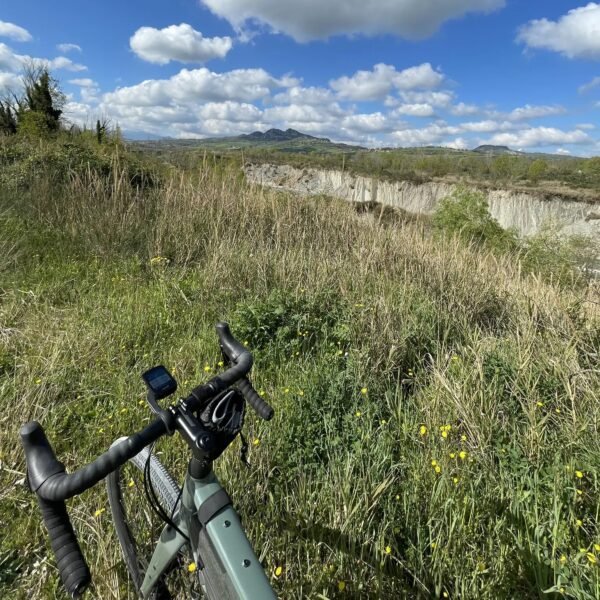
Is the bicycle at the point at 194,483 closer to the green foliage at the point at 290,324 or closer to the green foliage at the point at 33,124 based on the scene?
the green foliage at the point at 290,324

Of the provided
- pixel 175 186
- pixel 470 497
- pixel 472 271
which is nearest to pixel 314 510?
pixel 470 497

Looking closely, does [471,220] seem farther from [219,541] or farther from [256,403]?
[219,541]

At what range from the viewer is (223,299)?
156 inches

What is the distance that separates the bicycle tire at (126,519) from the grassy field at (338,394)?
10 centimetres

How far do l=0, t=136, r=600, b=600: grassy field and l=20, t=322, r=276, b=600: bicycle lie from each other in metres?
0.60

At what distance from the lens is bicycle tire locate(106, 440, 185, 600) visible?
4.54 ft

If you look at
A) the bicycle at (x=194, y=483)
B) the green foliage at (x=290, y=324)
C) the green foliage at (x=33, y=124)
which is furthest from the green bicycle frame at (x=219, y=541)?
the green foliage at (x=33, y=124)

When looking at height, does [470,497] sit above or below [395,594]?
above

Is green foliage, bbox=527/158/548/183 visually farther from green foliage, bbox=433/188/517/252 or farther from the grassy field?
the grassy field

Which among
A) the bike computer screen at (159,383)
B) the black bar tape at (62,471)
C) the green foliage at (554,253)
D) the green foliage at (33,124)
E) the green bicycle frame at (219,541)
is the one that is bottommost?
the green foliage at (554,253)

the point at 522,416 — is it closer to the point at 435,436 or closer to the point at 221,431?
the point at 435,436

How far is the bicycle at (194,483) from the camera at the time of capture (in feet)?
2.25

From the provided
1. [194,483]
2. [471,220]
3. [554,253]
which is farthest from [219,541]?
[471,220]

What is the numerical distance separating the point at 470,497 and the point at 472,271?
3.38 m
